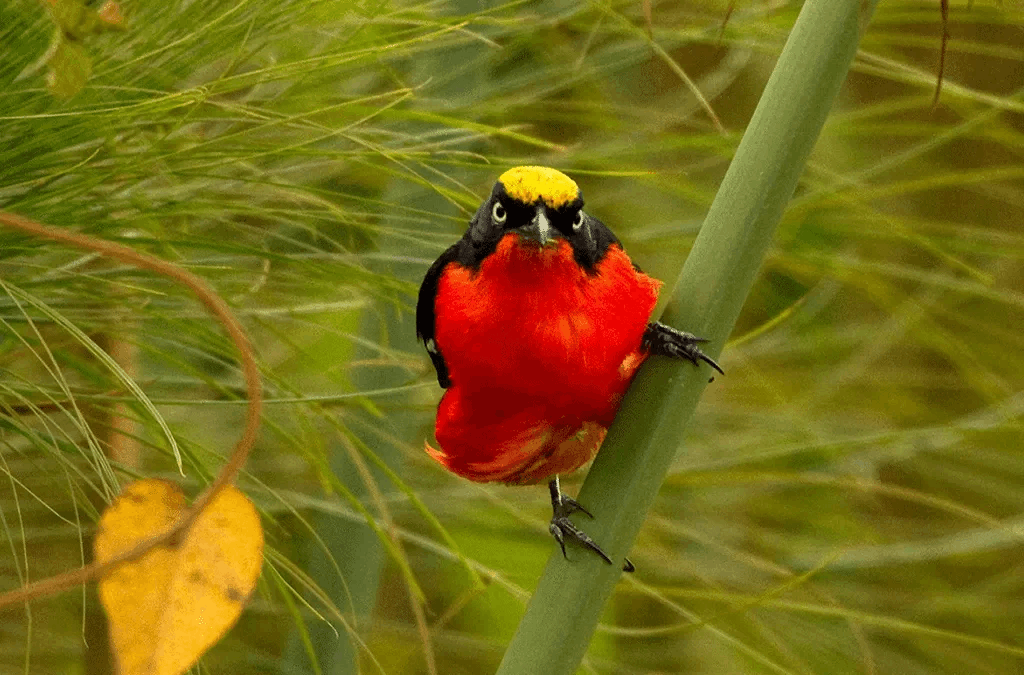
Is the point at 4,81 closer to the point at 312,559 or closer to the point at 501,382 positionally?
the point at 501,382

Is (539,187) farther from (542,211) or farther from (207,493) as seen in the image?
(207,493)

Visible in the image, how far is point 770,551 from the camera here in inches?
54.9

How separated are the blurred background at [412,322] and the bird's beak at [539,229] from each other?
0.05 meters

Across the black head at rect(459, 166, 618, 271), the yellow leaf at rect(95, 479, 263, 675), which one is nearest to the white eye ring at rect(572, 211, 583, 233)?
the black head at rect(459, 166, 618, 271)

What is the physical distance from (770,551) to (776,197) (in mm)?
955

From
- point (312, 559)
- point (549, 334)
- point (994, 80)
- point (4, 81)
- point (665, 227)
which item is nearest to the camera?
point (4, 81)

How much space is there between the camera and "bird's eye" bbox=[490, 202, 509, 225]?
2.49 ft

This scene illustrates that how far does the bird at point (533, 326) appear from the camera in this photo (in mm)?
734

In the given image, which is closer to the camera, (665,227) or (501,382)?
(501,382)

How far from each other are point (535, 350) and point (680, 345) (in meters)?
0.21

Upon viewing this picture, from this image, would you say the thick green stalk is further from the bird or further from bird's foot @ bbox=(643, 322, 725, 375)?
the bird

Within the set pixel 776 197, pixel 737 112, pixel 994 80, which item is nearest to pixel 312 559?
pixel 776 197

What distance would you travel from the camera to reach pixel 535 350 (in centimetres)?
75

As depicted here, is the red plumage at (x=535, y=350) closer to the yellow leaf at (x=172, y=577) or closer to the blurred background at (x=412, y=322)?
the blurred background at (x=412, y=322)
